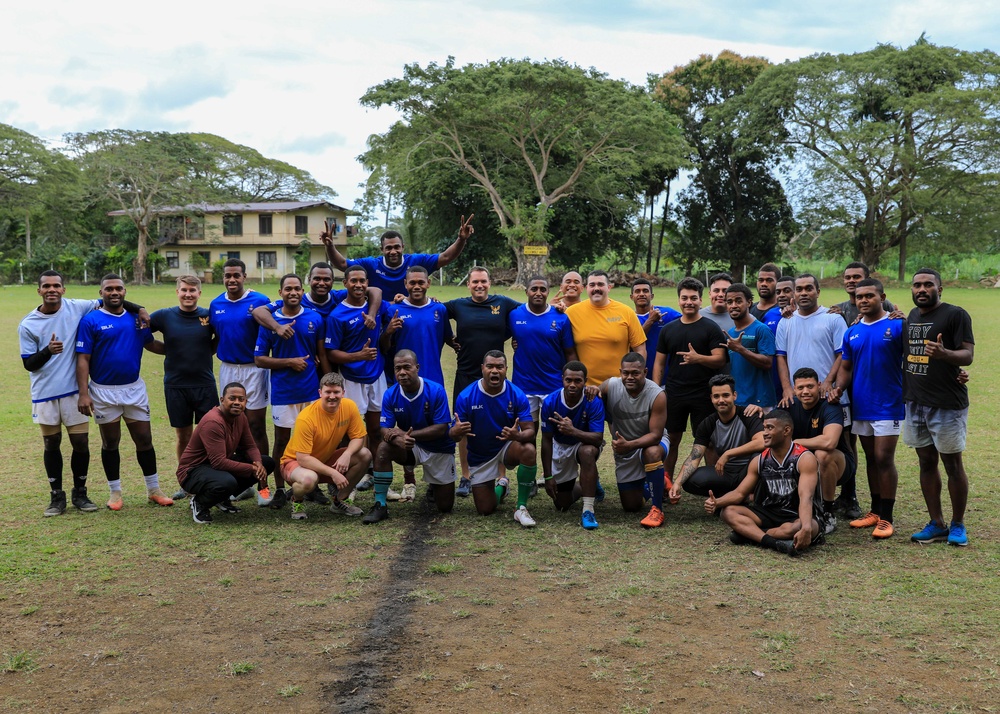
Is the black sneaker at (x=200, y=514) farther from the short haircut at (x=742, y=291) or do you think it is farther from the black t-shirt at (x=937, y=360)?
the black t-shirt at (x=937, y=360)

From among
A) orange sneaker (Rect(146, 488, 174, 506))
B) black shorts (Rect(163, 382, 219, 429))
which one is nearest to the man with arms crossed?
black shorts (Rect(163, 382, 219, 429))

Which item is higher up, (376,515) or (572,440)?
(572,440)

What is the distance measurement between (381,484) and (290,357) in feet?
4.74

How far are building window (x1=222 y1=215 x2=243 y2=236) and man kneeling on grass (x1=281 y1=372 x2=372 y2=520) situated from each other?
58.1 m

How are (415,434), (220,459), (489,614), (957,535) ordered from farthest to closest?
(415,434) < (220,459) < (957,535) < (489,614)

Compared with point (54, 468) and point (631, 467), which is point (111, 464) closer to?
point (54, 468)

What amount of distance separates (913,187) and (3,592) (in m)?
44.8

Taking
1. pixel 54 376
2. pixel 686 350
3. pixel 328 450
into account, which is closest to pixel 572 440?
pixel 686 350

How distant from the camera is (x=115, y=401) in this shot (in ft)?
24.6

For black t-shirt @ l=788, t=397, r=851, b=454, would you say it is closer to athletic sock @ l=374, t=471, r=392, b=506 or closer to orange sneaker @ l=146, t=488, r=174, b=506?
athletic sock @ l=374, t=471, r=392, b=506

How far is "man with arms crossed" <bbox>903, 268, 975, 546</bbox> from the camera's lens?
20.9 ft

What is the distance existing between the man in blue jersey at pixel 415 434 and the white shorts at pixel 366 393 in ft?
2.40

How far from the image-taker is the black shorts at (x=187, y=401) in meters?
7.85

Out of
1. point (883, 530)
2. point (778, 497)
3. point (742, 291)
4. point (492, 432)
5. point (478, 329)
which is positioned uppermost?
point (742, 291)
